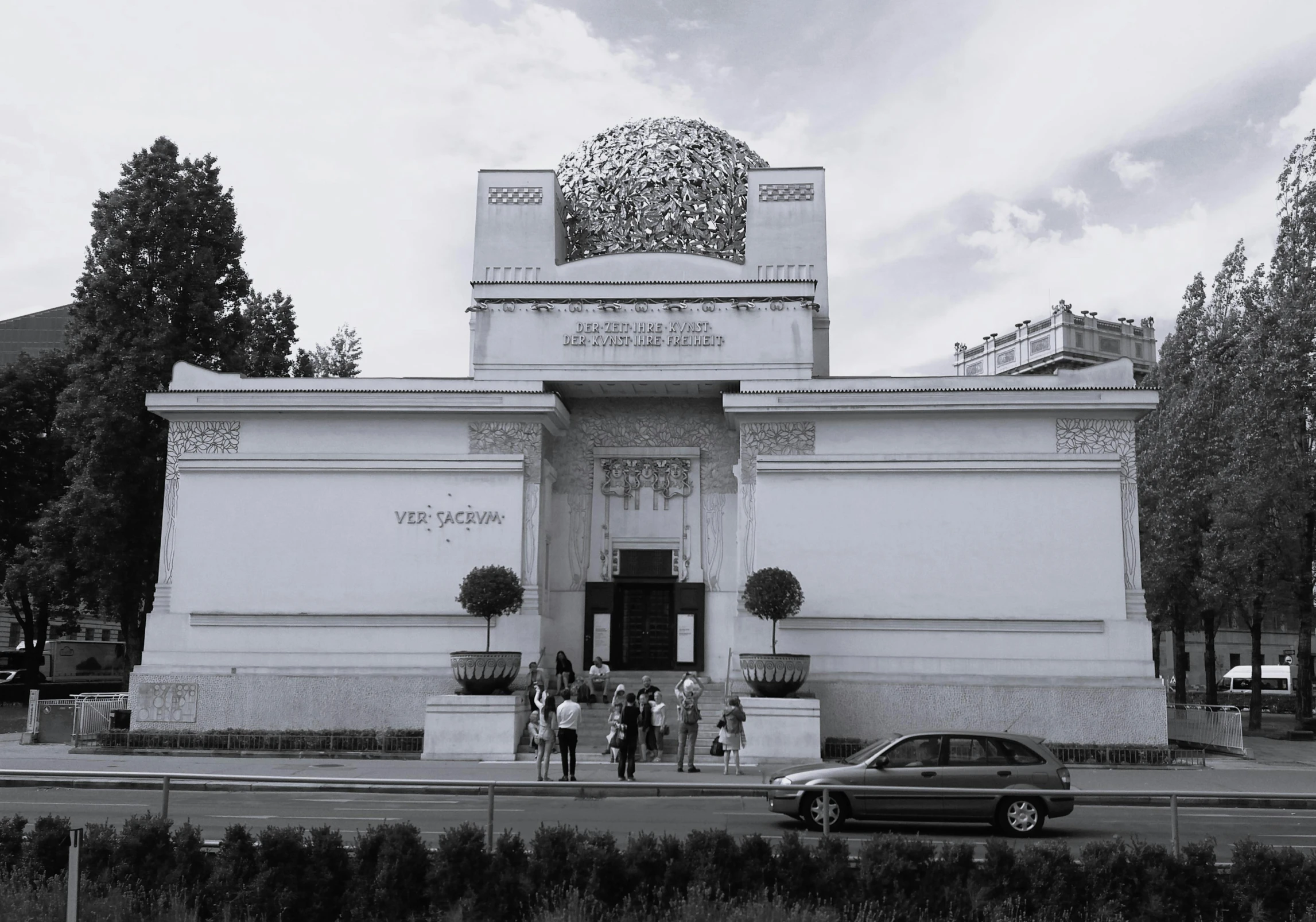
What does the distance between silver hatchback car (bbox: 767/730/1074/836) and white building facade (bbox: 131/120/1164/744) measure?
1075 centimetres

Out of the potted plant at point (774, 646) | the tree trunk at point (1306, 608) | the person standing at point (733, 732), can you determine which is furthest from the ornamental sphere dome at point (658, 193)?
the tree trunk at point (1306, 608)

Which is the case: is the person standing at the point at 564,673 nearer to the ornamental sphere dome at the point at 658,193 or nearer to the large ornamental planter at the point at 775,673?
the large ornamental planter at the point at 775,673

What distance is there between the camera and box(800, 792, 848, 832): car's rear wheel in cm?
1131

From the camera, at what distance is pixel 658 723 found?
78.1 ft

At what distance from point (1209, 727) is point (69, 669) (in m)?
53.6

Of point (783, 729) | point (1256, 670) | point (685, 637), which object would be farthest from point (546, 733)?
point (1256, 670)

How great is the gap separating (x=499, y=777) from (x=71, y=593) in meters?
18.8

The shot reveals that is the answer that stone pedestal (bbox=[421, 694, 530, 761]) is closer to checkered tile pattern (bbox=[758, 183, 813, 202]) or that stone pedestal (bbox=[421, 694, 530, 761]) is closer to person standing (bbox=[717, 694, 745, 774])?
person standing (bbox=[717, 694, 745, 774])

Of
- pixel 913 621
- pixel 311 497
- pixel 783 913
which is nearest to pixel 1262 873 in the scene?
pixel 783 913

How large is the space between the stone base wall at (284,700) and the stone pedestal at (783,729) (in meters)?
6.93

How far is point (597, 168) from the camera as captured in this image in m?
31.5

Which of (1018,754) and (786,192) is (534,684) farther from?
(786,192)

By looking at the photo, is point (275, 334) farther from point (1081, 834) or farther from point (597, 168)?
point (1081, 834)

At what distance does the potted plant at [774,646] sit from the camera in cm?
2434
